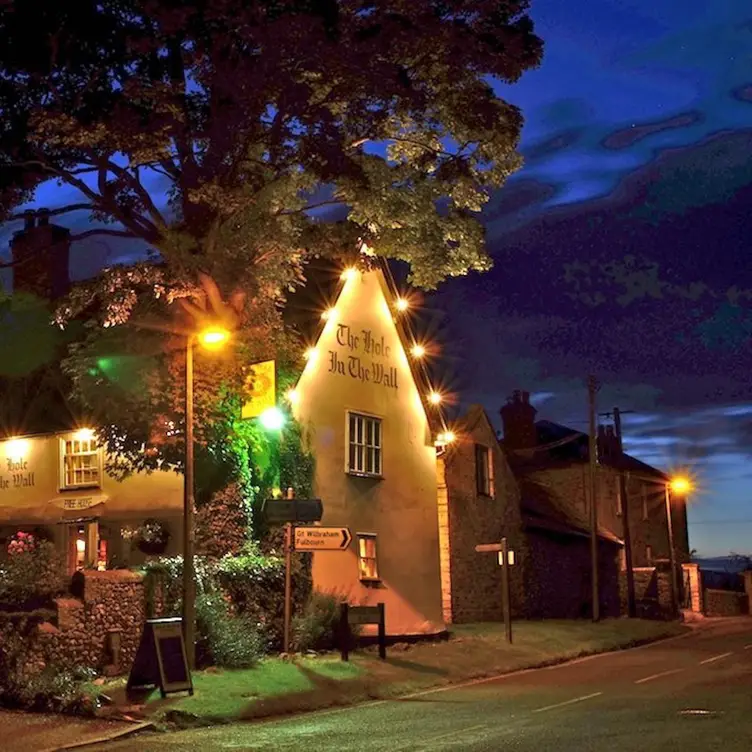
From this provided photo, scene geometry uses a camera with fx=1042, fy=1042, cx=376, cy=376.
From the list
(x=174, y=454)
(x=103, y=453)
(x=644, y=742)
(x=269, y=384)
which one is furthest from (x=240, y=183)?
(x=644, y=742)

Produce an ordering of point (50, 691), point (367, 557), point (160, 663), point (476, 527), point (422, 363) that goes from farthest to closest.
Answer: point (476, 527) → point (422, 363) → point (367, 557) → point (160, 663) → point (50, 691)

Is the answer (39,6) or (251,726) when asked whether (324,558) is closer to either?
(251,726)

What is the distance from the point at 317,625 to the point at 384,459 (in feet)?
19.4

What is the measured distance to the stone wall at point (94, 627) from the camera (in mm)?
16359

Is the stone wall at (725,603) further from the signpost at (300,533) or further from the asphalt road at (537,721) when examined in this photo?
the signpost at (300,533)

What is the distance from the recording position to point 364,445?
85.8 feet

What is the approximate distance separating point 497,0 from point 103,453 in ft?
Result: 43.2

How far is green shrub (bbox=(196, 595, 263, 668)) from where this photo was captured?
18531 mm

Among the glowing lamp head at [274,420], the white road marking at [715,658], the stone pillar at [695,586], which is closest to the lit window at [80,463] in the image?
the glowing lamp head at [274,420]

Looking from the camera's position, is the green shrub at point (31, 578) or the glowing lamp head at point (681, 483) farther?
the glowing lamp head at point (681, 483)

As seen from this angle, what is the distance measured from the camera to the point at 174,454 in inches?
838

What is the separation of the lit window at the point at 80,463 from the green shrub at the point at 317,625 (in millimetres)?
5967

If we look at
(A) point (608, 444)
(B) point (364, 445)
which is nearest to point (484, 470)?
(B) point (364, 445)

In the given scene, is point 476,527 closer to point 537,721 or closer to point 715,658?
point 715,658
